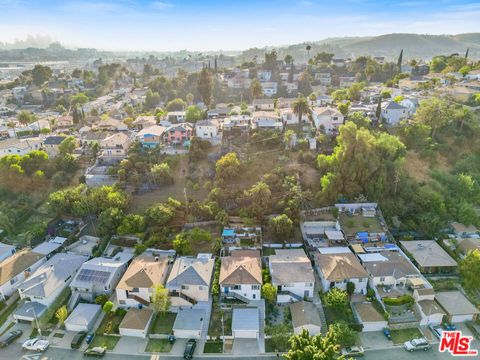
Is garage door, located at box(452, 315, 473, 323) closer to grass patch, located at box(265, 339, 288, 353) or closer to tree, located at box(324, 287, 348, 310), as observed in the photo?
tree, located at box(324, 287, 348, 310)

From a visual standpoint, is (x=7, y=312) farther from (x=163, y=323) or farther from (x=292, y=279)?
(x=292, y=279)

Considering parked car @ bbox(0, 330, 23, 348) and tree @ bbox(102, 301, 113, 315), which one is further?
tree @ bbox(102, 301, 113, 315)

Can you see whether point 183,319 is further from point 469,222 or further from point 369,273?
point 469,222

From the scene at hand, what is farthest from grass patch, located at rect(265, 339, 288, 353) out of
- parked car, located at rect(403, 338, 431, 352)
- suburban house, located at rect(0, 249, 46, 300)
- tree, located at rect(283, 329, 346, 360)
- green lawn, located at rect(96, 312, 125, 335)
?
suburban house, located at rect(0, 249, 46, 300)

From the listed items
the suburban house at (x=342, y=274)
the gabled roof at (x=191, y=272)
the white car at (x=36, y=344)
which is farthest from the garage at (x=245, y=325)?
the white car at (x=36, y=344)

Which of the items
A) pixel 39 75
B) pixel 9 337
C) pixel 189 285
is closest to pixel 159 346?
pixel 189 285

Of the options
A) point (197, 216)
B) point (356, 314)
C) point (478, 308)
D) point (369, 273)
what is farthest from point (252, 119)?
point (478, 308)
